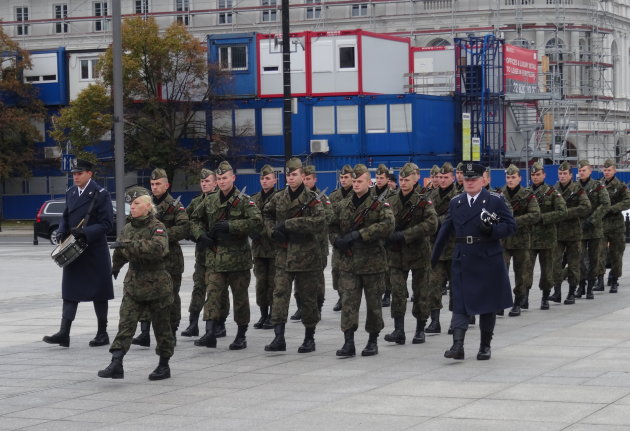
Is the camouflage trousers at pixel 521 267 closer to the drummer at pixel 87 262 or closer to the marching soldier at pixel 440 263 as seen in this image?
the marching soldier at pixel 440 263

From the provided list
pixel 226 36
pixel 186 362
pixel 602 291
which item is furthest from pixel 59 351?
pixel 226 36

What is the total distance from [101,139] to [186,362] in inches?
1678

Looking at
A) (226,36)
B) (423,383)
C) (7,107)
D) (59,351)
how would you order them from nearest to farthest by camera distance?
1. (423,383)
2. (59,351)
3. (226,36)
4. (7,107)

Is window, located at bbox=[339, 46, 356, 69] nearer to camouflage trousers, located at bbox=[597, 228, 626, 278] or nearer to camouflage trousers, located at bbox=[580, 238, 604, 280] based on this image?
camouflage trousers, located at bbox=[597, 228, 626, 278]

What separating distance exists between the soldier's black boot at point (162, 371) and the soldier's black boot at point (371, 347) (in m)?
2.10

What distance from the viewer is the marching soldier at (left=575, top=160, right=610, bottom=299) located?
1786 cm

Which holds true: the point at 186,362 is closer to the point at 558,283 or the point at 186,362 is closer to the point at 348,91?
the point at 558,283

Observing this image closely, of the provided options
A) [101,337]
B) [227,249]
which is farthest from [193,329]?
[227,249]

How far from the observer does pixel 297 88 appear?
1938 inches

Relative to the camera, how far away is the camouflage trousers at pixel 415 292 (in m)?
12.9

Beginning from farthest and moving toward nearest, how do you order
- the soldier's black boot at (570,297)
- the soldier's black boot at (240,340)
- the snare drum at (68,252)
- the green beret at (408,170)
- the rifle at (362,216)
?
the soldier's black boot at (570,297) → the green beret at (408,170) → the soldier's black boot at (240,340) → the snare drum at (68,252) → the rifle at (362,216)

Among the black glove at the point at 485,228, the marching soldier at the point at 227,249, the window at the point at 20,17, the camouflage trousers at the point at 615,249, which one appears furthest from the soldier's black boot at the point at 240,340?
the window at the point at 20,17

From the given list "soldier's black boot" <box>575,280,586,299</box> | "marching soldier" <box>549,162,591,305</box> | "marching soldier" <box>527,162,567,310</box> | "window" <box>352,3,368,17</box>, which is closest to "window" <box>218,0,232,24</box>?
"window" <box>352,3,368,17</box>

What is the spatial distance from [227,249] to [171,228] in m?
0.79
